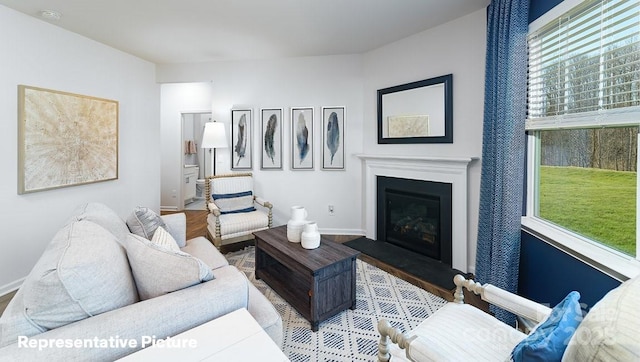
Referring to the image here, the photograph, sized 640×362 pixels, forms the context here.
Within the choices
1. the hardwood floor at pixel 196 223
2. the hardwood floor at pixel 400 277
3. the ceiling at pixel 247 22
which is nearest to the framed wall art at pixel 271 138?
the ceiling at pixel 247 22

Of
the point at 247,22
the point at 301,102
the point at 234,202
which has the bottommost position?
the point at 234,202

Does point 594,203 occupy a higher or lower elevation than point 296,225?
higher

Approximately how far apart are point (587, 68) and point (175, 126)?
6189mm

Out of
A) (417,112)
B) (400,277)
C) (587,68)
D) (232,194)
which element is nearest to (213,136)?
(232,194)

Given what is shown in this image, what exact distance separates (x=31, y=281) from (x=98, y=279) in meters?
0.21

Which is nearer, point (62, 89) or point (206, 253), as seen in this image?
point (206, 253)

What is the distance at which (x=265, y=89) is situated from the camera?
165 inches

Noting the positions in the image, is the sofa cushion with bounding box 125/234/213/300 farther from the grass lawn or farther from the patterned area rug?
the grass lawn

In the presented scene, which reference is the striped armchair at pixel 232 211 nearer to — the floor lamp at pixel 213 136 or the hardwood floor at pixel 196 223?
the floor lamp at pixel 213 136

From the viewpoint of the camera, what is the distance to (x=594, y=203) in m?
1.66

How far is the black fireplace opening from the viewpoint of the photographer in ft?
10.3

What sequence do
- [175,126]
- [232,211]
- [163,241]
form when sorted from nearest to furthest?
[163,241], [232,211], [175,126]

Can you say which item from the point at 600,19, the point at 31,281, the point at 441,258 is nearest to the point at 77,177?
the point at 31,281

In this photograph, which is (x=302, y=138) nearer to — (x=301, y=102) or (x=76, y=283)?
(x=301, y=102)
